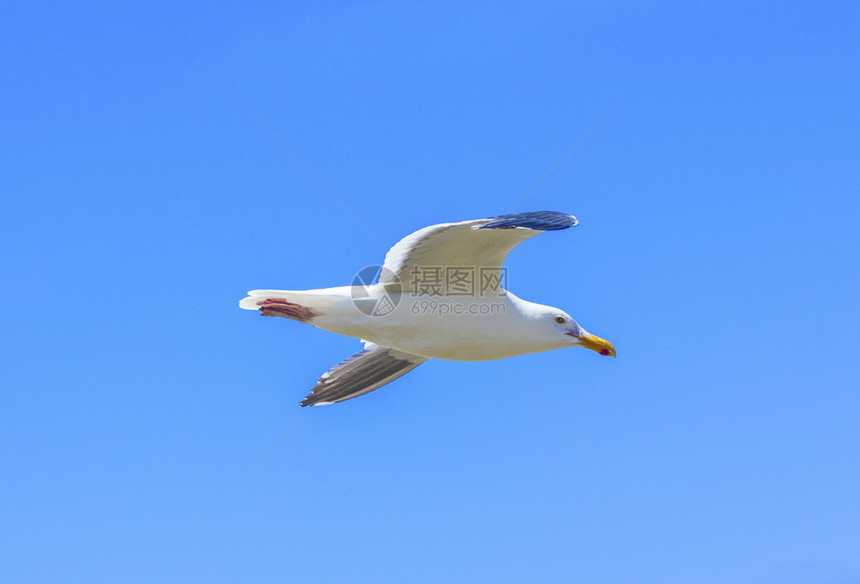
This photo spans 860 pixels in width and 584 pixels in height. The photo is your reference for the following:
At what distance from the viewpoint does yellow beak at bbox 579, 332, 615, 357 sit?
1123 cm

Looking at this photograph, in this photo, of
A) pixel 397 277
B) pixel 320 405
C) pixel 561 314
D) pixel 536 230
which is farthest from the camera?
pixel 320 405

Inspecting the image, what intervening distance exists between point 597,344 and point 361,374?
298 centimetres

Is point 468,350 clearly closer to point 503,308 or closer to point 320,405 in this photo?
point 503,308

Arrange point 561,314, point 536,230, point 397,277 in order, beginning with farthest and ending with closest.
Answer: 1. point 561,314
2. point 397,277
3. point 536,230

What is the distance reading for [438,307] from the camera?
34.6 feet

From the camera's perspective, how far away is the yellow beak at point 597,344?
11227 mm

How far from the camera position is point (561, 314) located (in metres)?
11.1

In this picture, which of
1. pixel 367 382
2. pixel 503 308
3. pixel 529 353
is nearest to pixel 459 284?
pixel 503 308

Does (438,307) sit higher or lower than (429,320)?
higher

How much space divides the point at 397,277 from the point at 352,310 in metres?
0.59

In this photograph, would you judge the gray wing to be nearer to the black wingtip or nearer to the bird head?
the bird head

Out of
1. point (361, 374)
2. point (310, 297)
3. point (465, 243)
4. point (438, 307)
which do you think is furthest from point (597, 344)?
point (310, 297)

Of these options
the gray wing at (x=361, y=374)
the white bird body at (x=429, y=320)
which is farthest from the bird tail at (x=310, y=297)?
the gray wing at (x=361, y=374)

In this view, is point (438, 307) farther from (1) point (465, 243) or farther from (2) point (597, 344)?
(2) point (597, 344)
